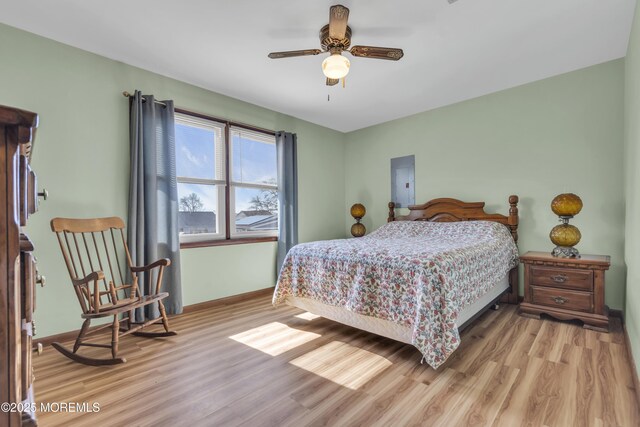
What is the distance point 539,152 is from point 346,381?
308cm

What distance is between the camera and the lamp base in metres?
2.67

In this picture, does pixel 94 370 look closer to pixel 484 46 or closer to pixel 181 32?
pixel 181 32

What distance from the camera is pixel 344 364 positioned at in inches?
78.2

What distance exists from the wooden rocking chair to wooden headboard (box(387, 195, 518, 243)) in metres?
3.03

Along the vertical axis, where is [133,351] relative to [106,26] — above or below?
below

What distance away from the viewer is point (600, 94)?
9.25ft

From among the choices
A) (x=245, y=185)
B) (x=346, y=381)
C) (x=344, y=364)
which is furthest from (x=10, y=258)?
(x=245, y=185)

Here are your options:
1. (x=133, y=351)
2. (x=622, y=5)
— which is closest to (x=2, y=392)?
(x=133, y=351)

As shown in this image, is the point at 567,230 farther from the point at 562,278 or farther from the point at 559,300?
the point at 559,300

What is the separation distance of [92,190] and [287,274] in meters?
1.85

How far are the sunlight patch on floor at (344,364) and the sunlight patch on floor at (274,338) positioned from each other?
204 mm

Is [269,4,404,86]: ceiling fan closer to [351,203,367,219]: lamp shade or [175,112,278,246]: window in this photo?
[175,112,278,246]: window

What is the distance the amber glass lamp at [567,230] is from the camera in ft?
8.83

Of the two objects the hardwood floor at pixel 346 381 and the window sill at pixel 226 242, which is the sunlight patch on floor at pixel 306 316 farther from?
the window sill at pixel 226 242
